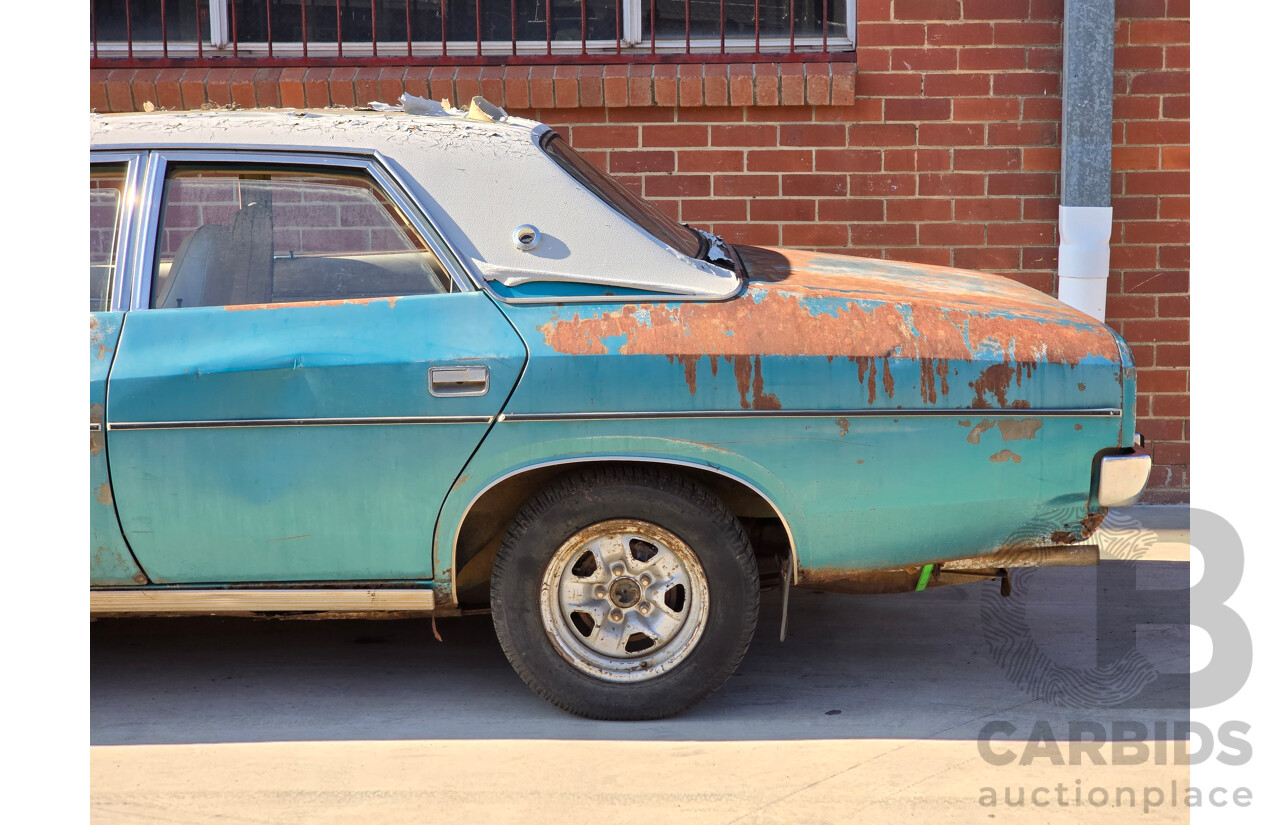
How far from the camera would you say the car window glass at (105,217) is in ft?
12.5

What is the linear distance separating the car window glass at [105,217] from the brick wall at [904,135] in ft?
8.91

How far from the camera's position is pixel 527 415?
3.64m

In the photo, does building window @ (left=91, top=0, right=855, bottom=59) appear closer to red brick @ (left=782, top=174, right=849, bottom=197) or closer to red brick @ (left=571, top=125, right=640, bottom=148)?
red brick @ (left=571, top=125, right=640, bottom=148)

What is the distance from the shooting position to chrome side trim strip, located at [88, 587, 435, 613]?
3.76 metres

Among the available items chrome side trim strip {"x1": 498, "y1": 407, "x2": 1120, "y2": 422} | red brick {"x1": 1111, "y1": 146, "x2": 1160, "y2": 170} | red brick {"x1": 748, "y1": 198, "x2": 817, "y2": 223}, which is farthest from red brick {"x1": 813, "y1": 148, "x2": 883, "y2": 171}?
chrome side trim strip {"x1": 498, "y1": 407, "x2": 1120, "y2": 422}

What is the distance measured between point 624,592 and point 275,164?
1649 millimetres

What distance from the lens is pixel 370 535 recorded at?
3719 millimetres

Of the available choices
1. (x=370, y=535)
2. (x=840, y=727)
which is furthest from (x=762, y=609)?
(x=370, y=535)

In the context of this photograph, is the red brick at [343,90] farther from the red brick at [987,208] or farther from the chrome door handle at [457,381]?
the chrome door handle at [457,381]

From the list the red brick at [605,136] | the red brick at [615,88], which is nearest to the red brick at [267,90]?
the red brick at [605,136]

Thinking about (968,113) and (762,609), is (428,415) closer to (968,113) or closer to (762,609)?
(762,609)

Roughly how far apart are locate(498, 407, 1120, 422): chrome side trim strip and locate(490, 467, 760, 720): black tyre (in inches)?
7.2

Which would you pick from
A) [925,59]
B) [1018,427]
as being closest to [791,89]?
[925,59]

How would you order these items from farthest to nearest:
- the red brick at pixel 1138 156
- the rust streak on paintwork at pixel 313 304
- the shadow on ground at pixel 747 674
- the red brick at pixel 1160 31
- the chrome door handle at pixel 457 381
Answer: the red brick at pixel 1138 156
the red brick at pixel 1160 31
the shadow on ground at pixel 747 674
the rust streak on paintwork at pixel 313 304
the chrome door handle at pixel 457 381
